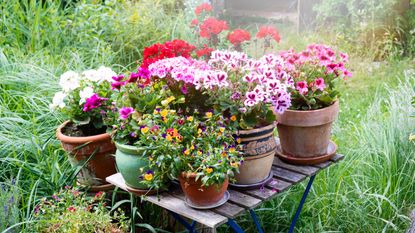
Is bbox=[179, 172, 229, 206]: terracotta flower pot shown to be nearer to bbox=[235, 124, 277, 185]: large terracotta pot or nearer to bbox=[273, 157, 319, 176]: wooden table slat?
bbox=[235, 124, 277, 185]: large terracotta pot

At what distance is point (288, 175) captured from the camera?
7.50 feet

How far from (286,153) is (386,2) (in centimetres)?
425

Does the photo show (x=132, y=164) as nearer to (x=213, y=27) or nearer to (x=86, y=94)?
(x=86, y=94)

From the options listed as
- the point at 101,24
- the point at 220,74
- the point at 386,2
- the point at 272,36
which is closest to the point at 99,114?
the point at 220,74

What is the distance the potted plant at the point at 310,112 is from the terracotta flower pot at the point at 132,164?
0.67 m

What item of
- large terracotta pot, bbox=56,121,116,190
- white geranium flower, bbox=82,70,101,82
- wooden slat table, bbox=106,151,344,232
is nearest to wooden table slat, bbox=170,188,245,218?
wooden slat table, bbox=106,151,344,232

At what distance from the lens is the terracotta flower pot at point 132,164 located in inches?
83.2

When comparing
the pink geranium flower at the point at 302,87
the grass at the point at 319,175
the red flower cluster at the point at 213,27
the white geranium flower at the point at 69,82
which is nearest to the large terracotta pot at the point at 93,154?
the grass at the point at 319,175

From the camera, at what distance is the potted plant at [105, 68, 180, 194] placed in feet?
6.70

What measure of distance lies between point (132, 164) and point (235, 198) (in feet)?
1.44

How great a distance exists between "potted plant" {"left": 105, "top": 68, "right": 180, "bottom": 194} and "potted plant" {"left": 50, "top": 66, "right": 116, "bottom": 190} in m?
0.32

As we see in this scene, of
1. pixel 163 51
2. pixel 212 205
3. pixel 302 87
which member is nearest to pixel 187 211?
pixel 212 205

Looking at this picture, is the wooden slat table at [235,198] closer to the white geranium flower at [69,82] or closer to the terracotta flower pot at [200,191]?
the terracotta flower pot at [200,191]

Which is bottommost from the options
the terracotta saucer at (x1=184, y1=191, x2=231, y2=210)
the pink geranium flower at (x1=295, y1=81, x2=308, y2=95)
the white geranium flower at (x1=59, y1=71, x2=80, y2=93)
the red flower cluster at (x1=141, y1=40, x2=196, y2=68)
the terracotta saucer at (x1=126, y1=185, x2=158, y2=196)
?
the terracotta saucer at (x1=126, y1=185, x2=158, y2=196)
